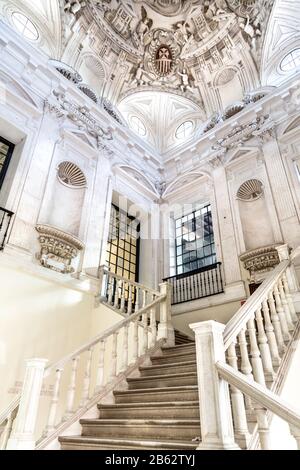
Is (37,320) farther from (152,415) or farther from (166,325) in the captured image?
(152,415)

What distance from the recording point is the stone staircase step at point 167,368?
3.98 metres

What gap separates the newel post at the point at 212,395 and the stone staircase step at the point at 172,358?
5.93ft

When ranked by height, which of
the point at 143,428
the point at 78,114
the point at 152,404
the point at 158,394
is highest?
the point at 78,114

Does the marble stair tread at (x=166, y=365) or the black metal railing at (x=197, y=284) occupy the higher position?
the black metal railing at (x=197, y=284)

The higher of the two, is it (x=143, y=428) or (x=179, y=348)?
(x=179, y=348)

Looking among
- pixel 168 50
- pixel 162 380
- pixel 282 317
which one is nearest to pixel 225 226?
pixel 282 317

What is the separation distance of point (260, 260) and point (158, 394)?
4161 millimetres

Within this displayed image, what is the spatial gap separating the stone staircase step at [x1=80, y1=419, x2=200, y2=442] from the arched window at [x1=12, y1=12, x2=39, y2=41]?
29.0ft

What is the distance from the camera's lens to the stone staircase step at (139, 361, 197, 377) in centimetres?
398

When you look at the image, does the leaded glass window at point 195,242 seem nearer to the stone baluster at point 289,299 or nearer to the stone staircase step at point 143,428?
the stone baluster at point 289,299

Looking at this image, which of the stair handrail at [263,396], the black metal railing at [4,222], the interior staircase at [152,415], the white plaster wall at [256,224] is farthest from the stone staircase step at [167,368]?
the white plaster wall at [256,224]

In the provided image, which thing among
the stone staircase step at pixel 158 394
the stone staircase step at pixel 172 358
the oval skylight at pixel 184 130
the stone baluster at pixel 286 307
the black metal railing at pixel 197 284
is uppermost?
the oval skylight at pixel 184 130

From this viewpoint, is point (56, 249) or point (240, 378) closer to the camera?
point (240, 378)

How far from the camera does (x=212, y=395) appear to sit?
231 cm
